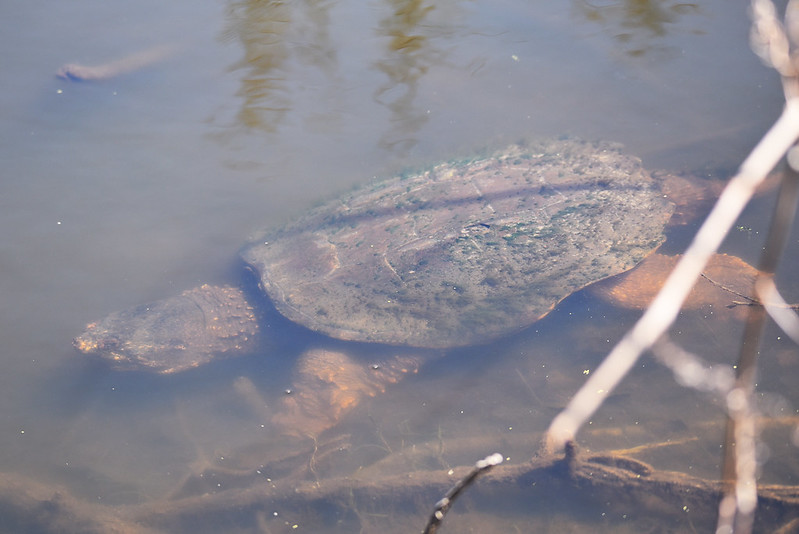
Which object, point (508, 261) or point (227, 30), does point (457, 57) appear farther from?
point (508, 261)

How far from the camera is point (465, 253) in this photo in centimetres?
417

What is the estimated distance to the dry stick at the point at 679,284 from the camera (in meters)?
3.88

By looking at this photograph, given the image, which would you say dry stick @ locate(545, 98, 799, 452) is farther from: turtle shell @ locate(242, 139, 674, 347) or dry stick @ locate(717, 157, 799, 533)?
dry stick @ locate(717, 157, 799, 533)

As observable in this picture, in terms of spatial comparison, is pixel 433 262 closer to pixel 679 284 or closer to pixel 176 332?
pixel 679 284

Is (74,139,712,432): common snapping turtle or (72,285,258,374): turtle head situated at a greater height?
(74,139,712,432): common snapping turtle

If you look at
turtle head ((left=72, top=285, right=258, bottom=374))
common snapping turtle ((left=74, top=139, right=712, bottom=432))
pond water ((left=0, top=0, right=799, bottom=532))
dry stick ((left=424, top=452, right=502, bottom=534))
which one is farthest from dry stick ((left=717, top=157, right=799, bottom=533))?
turtle head ((left=72, top=285, right=258, bottom=374))

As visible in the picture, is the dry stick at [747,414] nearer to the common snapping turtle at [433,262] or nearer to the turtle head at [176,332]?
the common snapping turtle at [433,262]

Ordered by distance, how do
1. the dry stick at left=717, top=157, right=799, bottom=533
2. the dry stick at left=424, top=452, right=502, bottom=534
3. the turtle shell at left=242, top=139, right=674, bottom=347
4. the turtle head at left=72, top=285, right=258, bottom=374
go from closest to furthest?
the dry stick at left=424, top=452, right=502, bottom=534 < the dry stick at left=717, top=157, right=799, bottom=533 < the turtle shell at left=242, top=139, right=674, bottom=347 < the turtle head at left=72, top=285, right=258, bottom=374

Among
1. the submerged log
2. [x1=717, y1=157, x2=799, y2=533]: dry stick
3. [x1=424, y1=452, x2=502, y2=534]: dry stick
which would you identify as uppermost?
[x1=424, y1=452, x2=502, y2=534]: dry stick

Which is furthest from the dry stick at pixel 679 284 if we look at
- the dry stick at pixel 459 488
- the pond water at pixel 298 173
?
the dry stick at pixel 459 488

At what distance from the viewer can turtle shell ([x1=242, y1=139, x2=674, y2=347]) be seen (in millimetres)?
4188

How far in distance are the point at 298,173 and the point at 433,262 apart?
2590 mm

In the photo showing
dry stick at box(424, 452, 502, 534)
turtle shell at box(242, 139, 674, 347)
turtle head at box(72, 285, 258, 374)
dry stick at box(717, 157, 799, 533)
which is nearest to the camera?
dry stick at box(424, 452, 502, 534)

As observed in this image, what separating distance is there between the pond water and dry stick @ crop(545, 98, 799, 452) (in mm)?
123
